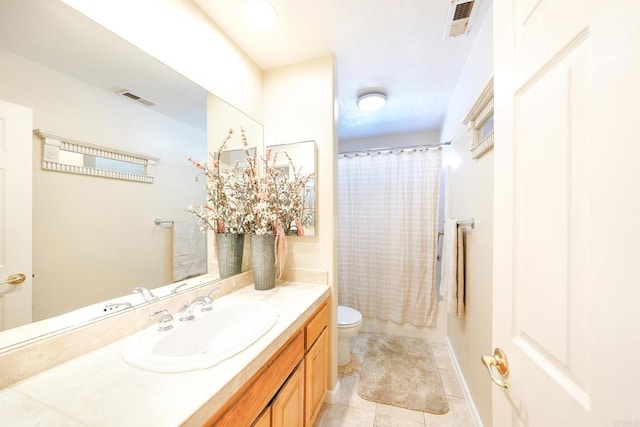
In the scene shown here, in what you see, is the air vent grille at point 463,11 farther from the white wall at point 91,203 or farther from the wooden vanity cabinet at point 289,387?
the wooden vanity cabinet at point 289,387

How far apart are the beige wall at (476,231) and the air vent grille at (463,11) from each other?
4.4 inches

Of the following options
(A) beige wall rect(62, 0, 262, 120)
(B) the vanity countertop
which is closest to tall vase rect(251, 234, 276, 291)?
(B) the vanity countertop

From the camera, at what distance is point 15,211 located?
70 centimetres

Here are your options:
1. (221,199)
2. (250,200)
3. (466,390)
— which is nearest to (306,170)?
(250,200)

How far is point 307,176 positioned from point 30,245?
1257mm

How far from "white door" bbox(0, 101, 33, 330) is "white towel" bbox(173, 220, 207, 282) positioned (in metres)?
0.49

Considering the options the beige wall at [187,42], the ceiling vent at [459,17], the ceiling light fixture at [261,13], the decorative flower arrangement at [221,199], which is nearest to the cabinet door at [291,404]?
the decorative flower arrangement at [221,199]

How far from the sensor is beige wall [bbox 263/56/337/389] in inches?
64.2

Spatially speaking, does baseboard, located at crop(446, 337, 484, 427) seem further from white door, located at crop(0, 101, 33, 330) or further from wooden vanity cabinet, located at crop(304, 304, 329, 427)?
white door, located at crop(0, 101, 33, 330)

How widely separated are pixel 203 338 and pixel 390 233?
209 centimetres

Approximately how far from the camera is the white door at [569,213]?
13.4 inches

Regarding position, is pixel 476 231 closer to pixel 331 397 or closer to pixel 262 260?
pixel 262 260

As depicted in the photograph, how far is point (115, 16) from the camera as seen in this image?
3.04 ft

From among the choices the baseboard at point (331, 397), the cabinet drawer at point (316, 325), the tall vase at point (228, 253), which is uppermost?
the tall vase at point (228, 253)
